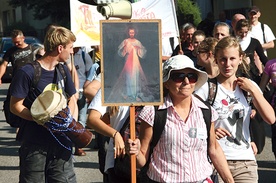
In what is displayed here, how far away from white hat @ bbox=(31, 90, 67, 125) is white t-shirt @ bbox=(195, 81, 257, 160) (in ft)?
3.44

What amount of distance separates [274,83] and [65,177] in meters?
3.02

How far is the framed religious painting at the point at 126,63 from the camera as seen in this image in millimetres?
4762

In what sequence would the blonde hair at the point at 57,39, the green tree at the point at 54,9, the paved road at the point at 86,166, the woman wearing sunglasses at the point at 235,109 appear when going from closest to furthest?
the woman wearing sunglasses at the point at 235,109 < the blonde hair at the point at 57,39 < the paved road at the point at 86,166 < the green tree at the point at 54,9

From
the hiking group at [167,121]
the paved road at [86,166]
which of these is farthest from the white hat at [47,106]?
the paved road at [86,166]

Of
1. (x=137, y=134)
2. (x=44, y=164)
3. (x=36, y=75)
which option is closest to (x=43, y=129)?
(x=44, y=164)

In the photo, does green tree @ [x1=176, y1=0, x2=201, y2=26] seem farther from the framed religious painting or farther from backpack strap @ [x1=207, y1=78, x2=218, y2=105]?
the framed religious painting

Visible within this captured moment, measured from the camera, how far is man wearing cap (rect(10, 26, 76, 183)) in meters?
5.90

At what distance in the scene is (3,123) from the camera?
600 inches

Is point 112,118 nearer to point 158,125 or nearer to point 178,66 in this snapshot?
point 158,125

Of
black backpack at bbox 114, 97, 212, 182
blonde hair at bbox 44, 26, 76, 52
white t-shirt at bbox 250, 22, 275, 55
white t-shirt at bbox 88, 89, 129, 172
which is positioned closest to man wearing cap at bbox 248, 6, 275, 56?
white t-shirt at bbox 250, 22, 275, 55

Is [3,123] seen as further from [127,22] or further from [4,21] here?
[4,21]

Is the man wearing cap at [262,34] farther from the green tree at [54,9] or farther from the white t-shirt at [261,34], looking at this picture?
the green tree at [54,9]

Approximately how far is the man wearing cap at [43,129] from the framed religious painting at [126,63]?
1209 mm

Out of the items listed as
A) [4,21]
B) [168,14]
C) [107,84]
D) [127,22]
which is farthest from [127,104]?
[4,21]
